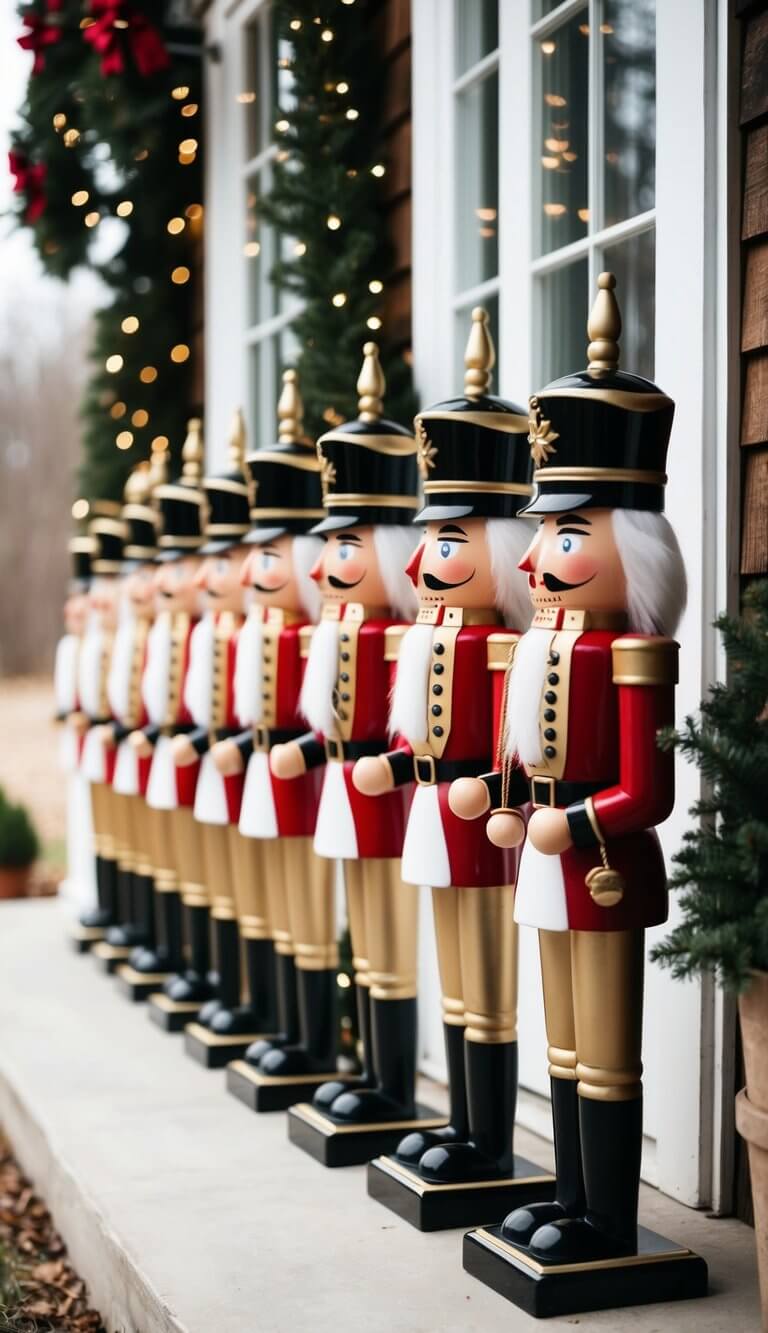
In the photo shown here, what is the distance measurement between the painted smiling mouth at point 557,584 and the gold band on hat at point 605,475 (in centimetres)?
18

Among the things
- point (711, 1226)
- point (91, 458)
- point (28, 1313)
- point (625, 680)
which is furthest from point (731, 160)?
point (91, 458)

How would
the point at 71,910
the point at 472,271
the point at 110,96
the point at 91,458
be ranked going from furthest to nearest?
1. the point at 71,910
2. the point at 91,458
3. the point at 110,96
4. the point at 472,271

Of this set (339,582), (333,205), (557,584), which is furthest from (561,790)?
(333,205)

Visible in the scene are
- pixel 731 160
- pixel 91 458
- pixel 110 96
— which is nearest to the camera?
pixel 731 160

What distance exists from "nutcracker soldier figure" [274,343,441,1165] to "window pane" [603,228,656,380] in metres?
0.68

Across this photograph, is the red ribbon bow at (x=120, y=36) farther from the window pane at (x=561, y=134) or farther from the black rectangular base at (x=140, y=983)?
the black rectangular base at (x=140, y=983)

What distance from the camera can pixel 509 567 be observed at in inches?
130

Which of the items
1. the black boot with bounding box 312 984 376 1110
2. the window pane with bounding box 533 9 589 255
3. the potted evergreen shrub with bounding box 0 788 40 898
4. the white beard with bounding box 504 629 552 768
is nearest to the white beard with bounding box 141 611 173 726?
the black boot with bounding box 312 984 376 1110

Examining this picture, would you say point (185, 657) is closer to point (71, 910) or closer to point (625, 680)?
point (625, 680)

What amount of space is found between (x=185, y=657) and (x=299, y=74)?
1.83m

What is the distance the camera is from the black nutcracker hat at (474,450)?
3.27 m

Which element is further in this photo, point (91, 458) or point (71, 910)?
point (71, 910)

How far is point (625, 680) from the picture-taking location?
282cm

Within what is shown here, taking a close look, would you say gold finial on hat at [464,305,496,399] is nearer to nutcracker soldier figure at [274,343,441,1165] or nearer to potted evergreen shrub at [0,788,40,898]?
nutcracker soldier figure at [274,343,441,1165]
